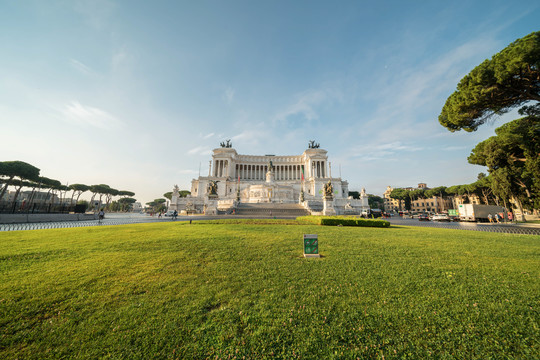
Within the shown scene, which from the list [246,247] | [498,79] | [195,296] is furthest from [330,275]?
[498,79]

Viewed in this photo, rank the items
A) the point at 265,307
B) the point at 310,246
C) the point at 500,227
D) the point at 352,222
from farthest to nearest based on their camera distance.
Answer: the point at 500,227 → the point at 352,222 → the point at 310,246 → the point at 265,307

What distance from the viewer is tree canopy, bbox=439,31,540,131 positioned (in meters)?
12.5

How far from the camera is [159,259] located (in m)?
5.95

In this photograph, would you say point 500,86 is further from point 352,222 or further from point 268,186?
point 268,186

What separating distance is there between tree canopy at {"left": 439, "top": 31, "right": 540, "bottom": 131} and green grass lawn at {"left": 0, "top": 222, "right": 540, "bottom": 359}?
45.9 ft

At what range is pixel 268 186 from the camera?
55.2 meters

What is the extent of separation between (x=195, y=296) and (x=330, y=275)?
300cm

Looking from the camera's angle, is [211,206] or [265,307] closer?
[265,307]

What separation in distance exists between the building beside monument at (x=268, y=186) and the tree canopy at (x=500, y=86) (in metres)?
20.6

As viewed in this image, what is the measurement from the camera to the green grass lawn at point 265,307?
8.39ft

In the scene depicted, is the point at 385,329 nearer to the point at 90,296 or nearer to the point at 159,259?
the point at 90,296

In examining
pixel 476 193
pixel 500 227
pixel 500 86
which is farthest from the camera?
pixel 476 193

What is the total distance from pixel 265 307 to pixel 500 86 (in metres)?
20.9

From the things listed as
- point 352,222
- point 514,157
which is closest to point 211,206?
point 352,222
